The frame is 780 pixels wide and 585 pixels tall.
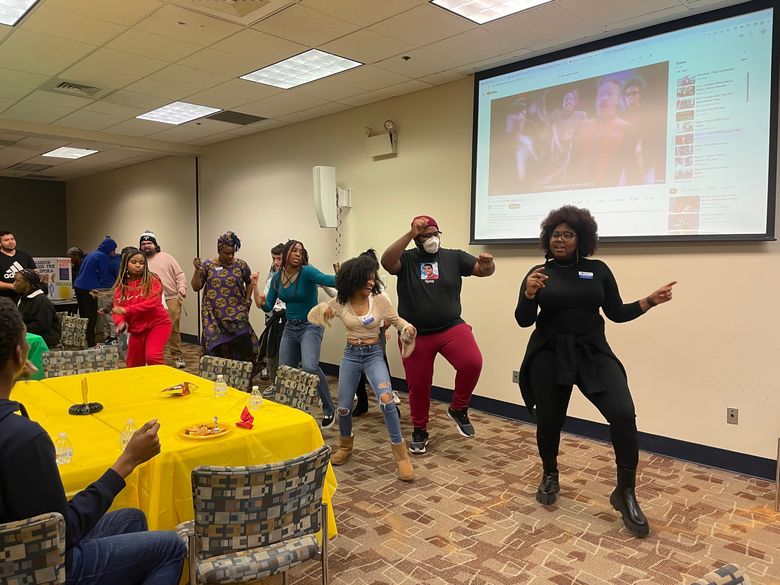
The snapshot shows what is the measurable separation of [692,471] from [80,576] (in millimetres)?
3747

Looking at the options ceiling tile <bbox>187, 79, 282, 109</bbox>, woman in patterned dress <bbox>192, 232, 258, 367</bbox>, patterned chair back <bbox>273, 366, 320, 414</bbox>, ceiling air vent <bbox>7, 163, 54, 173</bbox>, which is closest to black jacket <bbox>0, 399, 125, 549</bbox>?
patterned chair back <bbox>273, 366, 320, 414</bbox>

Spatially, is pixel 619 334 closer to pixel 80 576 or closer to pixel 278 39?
pixel 278 39

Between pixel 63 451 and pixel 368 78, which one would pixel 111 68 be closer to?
pixel 368 78

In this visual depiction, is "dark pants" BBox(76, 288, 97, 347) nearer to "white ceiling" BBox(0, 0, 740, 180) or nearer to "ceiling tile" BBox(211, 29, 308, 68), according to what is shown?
"white ceiling" BBox(0, 0, 740, 180)

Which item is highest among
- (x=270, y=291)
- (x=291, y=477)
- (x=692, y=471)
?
(x=270, y=291)

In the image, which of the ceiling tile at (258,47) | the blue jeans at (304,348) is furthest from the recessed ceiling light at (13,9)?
the blue jeans at (304,348)

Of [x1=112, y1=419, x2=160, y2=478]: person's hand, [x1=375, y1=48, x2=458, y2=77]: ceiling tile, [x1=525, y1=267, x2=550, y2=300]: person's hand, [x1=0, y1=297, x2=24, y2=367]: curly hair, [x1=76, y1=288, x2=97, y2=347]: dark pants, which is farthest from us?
[x1=76, y1=288, x2=97, y2=347]: dark pants

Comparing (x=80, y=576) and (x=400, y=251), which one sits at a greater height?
(x=400, y=251)

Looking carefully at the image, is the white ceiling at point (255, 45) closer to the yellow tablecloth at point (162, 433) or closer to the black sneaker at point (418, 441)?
the yellow tablecloth at point (162, 433)

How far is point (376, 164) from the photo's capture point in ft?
20.6

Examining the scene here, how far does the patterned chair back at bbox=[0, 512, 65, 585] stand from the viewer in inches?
52.9

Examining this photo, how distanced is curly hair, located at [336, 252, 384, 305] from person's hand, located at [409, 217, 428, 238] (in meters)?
0.43

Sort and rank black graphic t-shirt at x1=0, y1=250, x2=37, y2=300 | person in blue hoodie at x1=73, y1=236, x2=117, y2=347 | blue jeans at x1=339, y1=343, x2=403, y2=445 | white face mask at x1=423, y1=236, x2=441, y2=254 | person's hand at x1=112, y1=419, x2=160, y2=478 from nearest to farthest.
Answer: person's hand at x1=112, y1=419, x2=160, y2=478, blue jeans at x1=339, y1=343, x2=403, y2=445, white face mask at x1=423, y1=236, x2=441, y2=254, black graphic t-shirt at x1=0, y1=250, x2=37, y2=300, person in blue hoodie at x1=73, y1=236, x2=117, y2=347

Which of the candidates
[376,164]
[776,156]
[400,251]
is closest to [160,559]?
[400,251]
